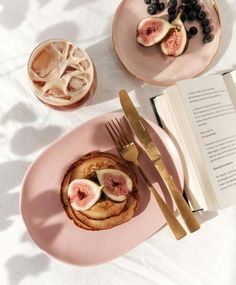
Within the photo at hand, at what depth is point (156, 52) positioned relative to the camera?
3.39ft

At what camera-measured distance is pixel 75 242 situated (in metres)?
0.99

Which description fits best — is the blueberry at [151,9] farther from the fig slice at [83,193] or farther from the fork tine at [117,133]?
the fig slice at [83,193]

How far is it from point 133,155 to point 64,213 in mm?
194

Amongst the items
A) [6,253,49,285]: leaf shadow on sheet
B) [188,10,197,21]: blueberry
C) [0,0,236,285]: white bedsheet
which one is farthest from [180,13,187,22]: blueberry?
[6,253,49,285]: leaf shadow on sheet

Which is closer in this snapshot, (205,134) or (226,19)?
(205,134)

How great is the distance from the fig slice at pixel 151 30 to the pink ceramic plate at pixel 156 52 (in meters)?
0.02

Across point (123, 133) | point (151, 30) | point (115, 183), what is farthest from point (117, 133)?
point (151, 30)

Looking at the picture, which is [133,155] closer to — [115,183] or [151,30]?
[115,183]

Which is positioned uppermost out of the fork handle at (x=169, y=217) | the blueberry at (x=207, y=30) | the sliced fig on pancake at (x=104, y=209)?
the blueberry at (x=207, y=30)

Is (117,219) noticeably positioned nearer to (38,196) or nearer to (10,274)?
(38,196)

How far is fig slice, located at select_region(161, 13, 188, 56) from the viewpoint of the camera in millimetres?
1010

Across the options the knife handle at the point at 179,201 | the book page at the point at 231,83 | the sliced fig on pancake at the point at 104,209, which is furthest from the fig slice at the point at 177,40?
the sliced fig on pancake at the point at 104,209

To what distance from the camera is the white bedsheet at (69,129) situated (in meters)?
1.02

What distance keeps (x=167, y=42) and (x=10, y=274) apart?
623 mm
